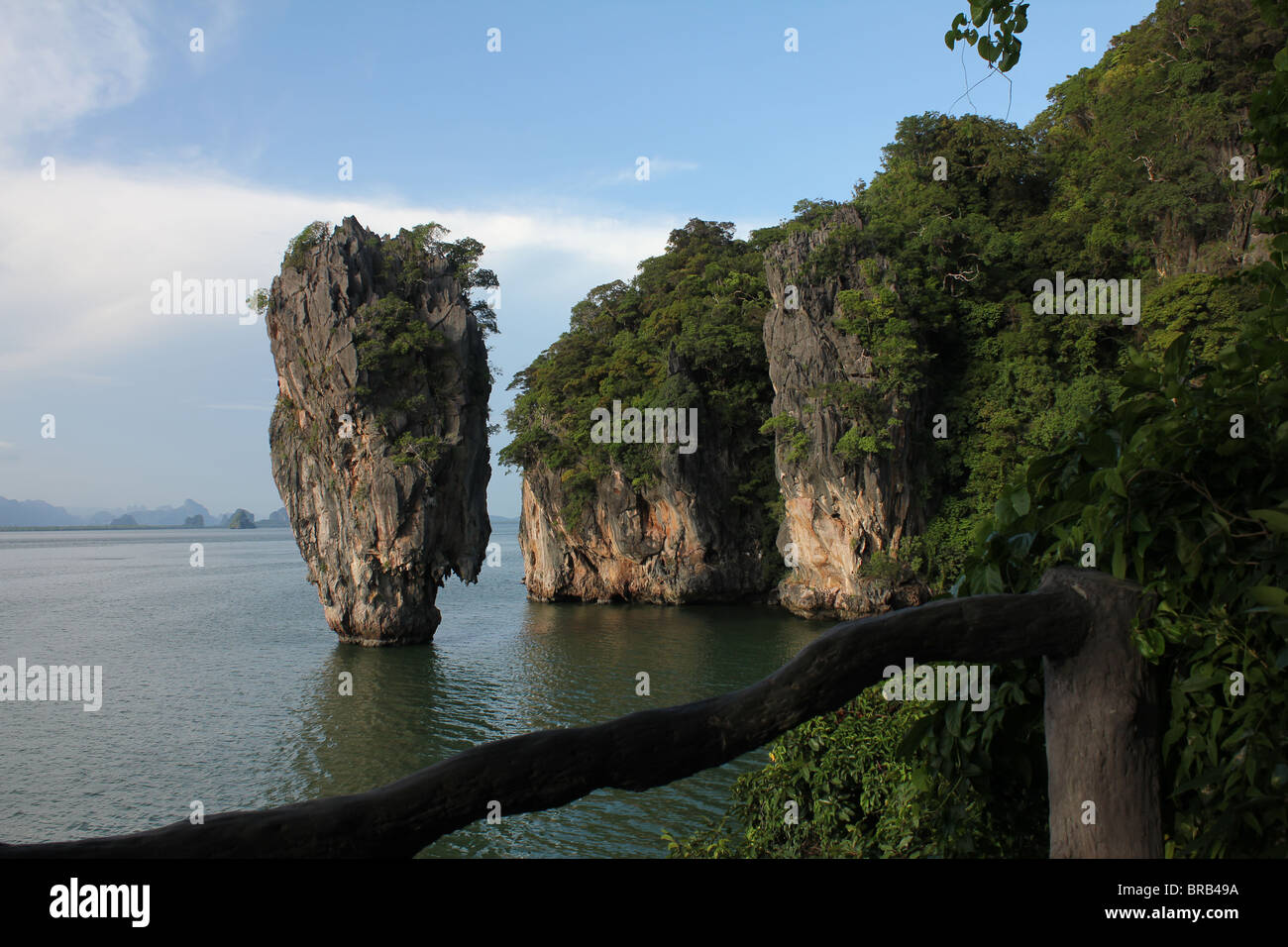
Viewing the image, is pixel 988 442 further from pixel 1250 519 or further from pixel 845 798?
pixel 1250 519

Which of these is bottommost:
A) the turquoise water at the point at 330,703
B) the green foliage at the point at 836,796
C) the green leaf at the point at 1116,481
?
the turquoise water at the point at 330,703

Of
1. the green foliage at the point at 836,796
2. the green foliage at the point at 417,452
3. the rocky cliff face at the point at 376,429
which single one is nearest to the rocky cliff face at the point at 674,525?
the rocky cliff face at the point at 376,429

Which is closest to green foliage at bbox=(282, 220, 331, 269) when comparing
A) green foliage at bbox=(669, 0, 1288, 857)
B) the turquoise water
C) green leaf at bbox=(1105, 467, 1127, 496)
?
the turquoise water

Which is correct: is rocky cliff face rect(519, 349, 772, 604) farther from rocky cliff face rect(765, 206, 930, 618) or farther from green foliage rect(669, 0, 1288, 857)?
green foliage rect(669, 0, 1288, 857)

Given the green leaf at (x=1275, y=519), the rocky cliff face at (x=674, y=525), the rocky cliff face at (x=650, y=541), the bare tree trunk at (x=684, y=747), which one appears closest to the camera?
the bare tree trunk at (x=684, y=747)

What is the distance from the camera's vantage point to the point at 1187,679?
6.36 feet

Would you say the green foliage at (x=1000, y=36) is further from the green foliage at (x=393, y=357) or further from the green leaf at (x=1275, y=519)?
the green foliage at (x=393, y=357)

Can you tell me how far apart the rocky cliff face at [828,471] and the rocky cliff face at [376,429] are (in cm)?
1118

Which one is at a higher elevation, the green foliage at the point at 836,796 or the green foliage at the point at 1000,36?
the green foliage at the point at 1000,36

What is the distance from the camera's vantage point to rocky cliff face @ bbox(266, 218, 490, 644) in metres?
27.4

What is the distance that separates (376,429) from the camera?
27672 mm

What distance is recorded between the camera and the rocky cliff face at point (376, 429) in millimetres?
27422
